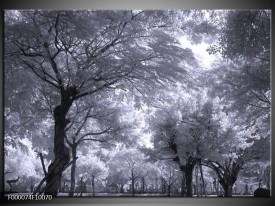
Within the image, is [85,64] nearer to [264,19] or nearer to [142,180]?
[142,180]

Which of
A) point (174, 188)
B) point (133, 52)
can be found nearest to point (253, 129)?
point (174, 188)

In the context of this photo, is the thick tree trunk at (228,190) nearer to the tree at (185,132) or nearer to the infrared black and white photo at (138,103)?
the infrared black and white photo at (138,103)

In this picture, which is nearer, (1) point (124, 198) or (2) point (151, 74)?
(1) point (124, 198)

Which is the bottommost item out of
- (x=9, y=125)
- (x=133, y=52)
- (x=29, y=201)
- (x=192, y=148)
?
(x=29, y=201)

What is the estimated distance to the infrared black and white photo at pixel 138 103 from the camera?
4.63 meters

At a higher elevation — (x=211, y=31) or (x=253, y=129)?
(x=211, y=31)

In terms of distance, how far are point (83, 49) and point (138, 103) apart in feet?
3.51

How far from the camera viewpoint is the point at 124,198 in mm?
4617

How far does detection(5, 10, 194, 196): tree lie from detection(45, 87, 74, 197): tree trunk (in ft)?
0.05

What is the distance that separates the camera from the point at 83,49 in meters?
4.84

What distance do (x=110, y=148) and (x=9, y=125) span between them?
4.60 feet

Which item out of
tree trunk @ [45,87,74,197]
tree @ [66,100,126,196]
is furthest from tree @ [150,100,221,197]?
tree trunk @ [45,87,74,197]

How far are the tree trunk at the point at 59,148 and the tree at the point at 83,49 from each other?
14 mm

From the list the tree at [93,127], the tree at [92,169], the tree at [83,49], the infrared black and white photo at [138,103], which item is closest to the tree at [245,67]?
the infrared black and white photo at [138,103]
